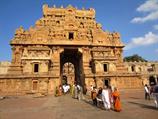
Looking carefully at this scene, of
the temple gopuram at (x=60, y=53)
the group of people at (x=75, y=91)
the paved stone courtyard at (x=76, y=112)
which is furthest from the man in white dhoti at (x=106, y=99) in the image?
the temple gopuram at (x=60, y=53)

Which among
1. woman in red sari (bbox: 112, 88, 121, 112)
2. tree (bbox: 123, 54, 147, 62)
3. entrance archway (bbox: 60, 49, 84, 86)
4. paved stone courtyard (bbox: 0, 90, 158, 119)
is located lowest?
paved stone courtyard (bbox: 0, 90, 158, 119)

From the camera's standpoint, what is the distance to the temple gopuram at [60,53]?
2733 cm

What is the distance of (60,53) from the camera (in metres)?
31.1

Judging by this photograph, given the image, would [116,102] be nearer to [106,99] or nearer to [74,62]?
[106,99]

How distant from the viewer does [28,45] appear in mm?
30234

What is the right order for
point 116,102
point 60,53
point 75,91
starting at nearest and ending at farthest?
point 116,102, point 75,91, point 60,53

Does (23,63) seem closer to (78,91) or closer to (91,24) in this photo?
(78,91)

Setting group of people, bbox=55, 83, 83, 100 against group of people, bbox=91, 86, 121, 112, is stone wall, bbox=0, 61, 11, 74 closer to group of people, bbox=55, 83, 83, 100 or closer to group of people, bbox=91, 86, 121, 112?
group of people, bbox=55, 83, 83, 100

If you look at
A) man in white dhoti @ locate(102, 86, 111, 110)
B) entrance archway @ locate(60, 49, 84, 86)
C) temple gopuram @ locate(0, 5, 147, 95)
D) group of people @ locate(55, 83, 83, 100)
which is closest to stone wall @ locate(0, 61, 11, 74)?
entrance archway @ locate(60, 49, 84, 86)

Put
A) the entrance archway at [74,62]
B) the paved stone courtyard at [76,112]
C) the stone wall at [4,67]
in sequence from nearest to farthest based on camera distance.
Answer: the paved stone courtyard at [76,112] → the entrance archway at [74,62] → the stone wall at [4,67]

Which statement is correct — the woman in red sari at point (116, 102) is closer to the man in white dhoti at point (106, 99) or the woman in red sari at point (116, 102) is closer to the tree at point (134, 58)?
the man in white dhoti at point (106, 99)

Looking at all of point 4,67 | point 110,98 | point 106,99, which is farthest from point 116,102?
point 4,67

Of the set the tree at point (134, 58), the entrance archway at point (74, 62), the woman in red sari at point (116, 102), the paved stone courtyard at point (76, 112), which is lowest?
the paved stone courtyard at point (76, 112)

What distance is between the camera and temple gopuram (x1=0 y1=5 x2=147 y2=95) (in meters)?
27.3
